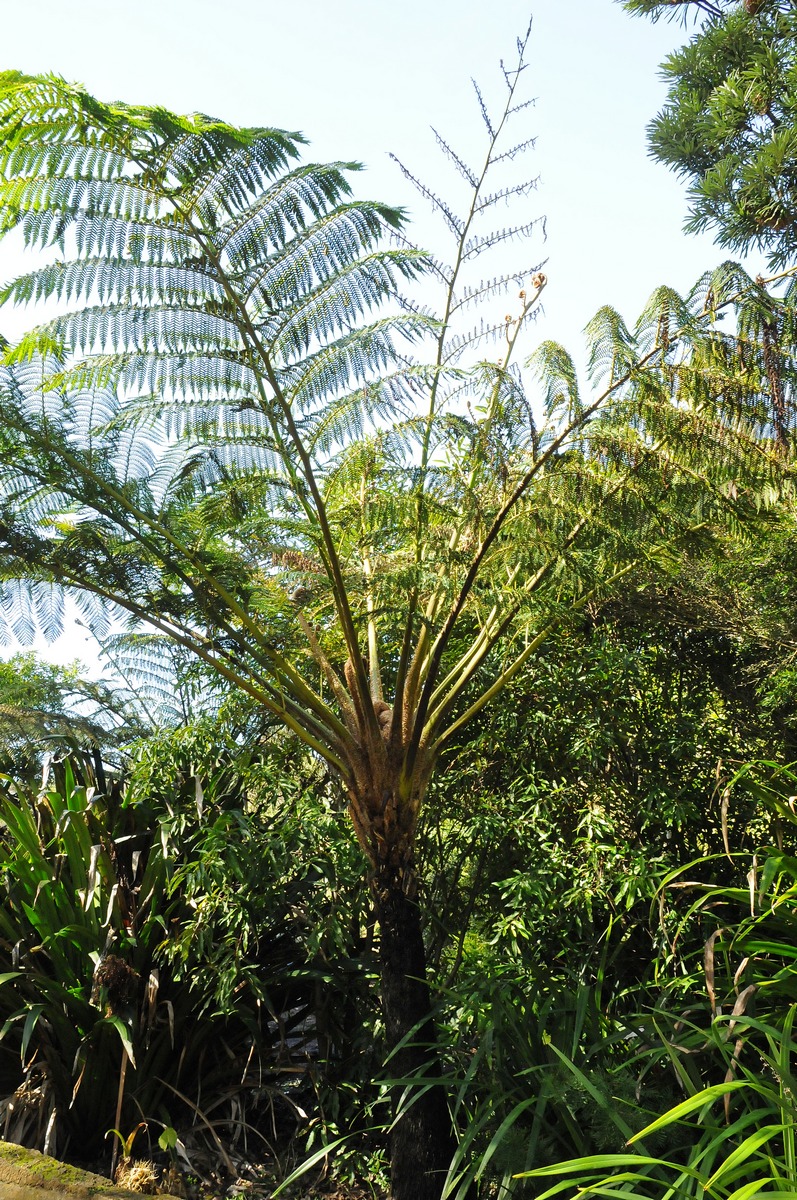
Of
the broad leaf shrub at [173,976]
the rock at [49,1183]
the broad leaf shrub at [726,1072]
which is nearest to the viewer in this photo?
the broad leaf shrub at [726,1072]

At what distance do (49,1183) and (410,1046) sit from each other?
42.8 inches

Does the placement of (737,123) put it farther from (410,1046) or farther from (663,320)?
(410,1046)

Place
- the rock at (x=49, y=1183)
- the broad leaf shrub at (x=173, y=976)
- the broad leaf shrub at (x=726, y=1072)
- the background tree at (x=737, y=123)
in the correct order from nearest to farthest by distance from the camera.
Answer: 1. the broad leaf shrub at (x=726, y=1072)
2. the rock at (x=49, y=1183)
3. the broad leaf shrub at (x=173, y=976)
4. the background tree at (x=737, y=123)

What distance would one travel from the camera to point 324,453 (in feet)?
10.7

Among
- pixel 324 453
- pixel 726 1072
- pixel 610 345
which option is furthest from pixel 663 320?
pixel 726 1072

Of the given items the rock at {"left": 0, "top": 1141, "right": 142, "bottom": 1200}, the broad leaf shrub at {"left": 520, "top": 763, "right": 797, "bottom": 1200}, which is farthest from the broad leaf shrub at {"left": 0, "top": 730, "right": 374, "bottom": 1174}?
the broad leaf shrub at {"left": 520, "top": 763, "right": 797, "bottom": 1200}

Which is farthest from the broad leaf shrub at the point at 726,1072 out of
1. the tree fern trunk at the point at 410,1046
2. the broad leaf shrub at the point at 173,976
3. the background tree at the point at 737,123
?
the background tree at the point at 737,123

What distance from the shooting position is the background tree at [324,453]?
301cm

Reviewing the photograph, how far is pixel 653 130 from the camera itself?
18.4 feet

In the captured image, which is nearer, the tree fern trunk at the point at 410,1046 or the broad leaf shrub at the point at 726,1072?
the broad leaf shrub at the point at 726,1072

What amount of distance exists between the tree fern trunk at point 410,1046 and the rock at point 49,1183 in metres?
0.77

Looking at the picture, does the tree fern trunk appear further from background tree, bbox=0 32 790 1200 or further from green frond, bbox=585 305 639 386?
green frond, bbox=585 305 639 386

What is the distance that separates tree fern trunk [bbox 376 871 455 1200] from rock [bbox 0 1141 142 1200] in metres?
0.77

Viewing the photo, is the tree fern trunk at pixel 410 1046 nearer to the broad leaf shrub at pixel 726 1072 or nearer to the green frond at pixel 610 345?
the broad leaf shrub at pixel 726 1072
